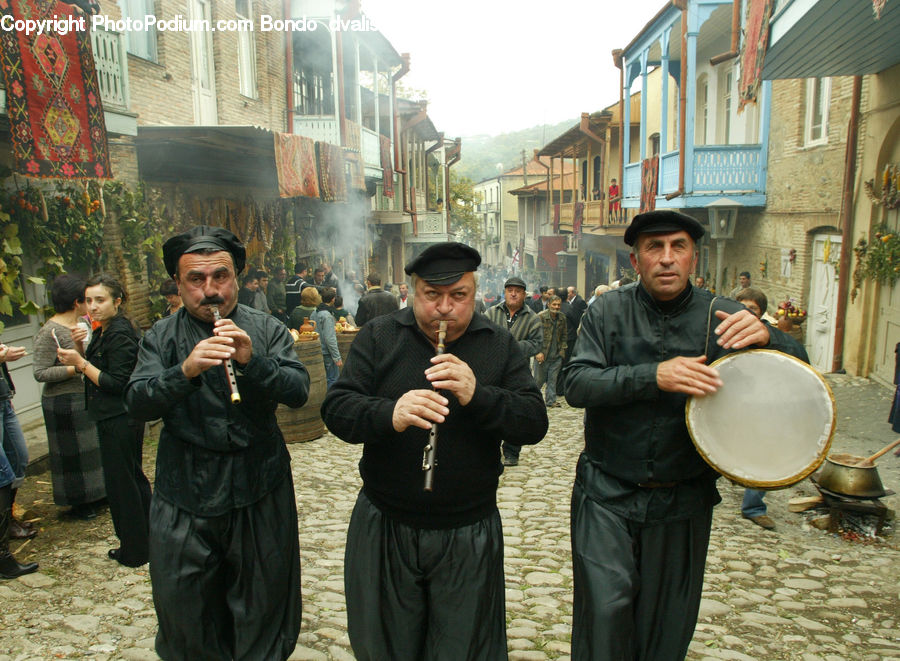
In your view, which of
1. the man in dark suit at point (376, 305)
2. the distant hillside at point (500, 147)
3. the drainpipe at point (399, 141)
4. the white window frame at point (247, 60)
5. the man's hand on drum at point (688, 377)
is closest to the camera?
the man's hand on drum at point (688, 377)

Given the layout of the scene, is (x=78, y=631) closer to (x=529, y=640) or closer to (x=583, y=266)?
(x=529, y=640)

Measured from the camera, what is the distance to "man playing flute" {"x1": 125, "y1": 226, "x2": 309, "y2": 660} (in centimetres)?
287

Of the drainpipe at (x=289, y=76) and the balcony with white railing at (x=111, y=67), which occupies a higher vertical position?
the drainpipe at (x=289, y=76)

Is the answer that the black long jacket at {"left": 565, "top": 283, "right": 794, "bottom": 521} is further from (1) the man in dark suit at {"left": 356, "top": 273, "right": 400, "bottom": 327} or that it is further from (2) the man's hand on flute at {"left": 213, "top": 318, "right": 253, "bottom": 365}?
(1) the man in dark suit at {"left": 356, "top": 273, "right": 400, "bottom": 327}

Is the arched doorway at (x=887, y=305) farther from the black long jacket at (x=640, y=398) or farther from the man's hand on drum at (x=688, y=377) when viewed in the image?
the man's hand on drum at (x=688, y=377)

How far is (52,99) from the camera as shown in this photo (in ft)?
20.5

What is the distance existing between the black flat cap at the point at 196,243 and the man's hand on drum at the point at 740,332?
76.1 inches

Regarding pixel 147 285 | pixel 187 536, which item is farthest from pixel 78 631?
pixel 147 285

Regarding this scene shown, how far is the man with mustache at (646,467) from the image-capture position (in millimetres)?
2746

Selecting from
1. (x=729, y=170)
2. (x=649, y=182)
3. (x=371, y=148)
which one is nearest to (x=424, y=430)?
(x=729, y=170)

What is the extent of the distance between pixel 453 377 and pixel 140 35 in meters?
10.6

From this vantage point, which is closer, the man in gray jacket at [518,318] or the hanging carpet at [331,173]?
the man in gray jacket at [518,318]

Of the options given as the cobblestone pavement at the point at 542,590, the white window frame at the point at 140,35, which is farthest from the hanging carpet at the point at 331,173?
the cobblestone pavement at the point at 542,590

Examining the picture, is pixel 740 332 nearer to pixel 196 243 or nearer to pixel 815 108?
pixel 196 243
